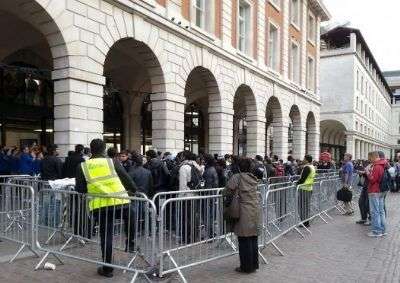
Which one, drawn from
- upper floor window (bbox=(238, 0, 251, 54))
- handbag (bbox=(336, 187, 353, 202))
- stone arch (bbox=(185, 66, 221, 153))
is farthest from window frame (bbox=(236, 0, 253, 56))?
handbag (bbox=(336, 187, 353, 202))

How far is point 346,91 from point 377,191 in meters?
44.3

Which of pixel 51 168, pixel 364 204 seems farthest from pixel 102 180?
pixel 364 204

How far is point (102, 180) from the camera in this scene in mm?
6414

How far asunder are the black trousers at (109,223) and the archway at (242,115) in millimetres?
16880

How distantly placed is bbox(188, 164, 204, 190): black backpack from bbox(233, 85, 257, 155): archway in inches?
538

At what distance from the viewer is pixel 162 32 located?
15.6 m

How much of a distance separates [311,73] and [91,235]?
30071mm

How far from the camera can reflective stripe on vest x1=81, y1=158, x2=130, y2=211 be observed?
6.38 m

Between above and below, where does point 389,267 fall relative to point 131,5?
below

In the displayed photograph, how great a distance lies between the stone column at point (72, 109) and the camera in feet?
38.7

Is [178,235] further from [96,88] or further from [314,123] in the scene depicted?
[314,123]

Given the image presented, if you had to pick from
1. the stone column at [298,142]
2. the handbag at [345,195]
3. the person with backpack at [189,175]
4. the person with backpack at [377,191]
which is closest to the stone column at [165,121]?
the handbag at [345,195]

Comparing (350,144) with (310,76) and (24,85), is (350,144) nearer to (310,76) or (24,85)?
(310,76)

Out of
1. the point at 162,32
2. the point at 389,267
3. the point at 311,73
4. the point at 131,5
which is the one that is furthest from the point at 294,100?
the point at 389,267
